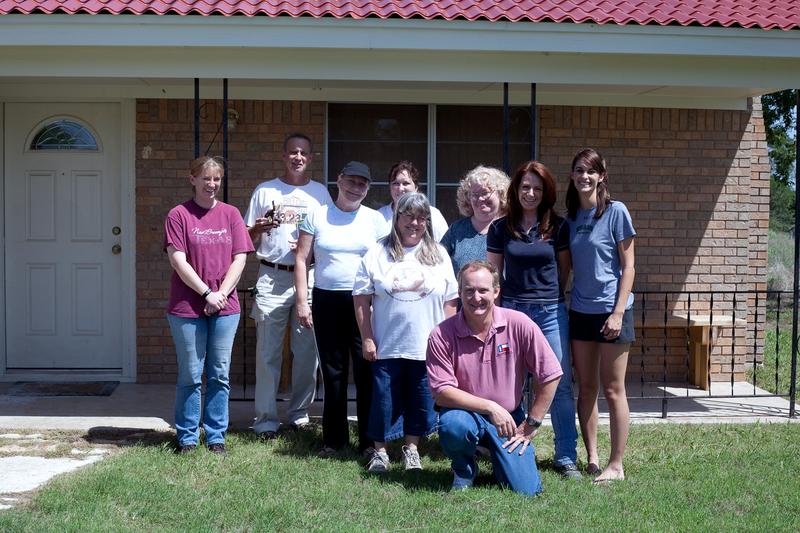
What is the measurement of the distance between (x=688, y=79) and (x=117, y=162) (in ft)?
15.6

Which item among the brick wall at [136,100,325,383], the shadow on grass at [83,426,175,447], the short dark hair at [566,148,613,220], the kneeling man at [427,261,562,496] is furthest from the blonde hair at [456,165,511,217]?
the brick wall at [136,100,325,383]

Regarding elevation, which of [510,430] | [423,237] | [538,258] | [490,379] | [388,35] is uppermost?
[388,35]

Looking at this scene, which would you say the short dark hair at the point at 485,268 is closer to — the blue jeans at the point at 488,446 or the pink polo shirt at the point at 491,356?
the pink polo shirt at the point at 491,356

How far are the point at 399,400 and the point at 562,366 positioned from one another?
965 millimetres

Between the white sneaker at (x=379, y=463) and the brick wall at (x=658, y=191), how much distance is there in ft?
9.89

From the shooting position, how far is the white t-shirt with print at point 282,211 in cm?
622

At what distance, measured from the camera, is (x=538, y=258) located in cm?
539

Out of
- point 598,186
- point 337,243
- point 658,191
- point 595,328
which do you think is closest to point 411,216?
point 337,243

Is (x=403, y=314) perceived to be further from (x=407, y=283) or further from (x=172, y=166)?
(x=172, y=166)

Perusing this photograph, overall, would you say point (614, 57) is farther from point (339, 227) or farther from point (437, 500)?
point (437, 500)

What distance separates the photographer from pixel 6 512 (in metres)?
4.68

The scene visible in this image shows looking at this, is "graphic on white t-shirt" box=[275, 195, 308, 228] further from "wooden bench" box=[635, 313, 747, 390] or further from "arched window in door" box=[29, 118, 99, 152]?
"wooden bench" box=[635, 313, 747, 390]

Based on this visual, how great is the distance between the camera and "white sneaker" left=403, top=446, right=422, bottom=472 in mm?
5539

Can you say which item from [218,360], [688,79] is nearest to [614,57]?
[688,79]
